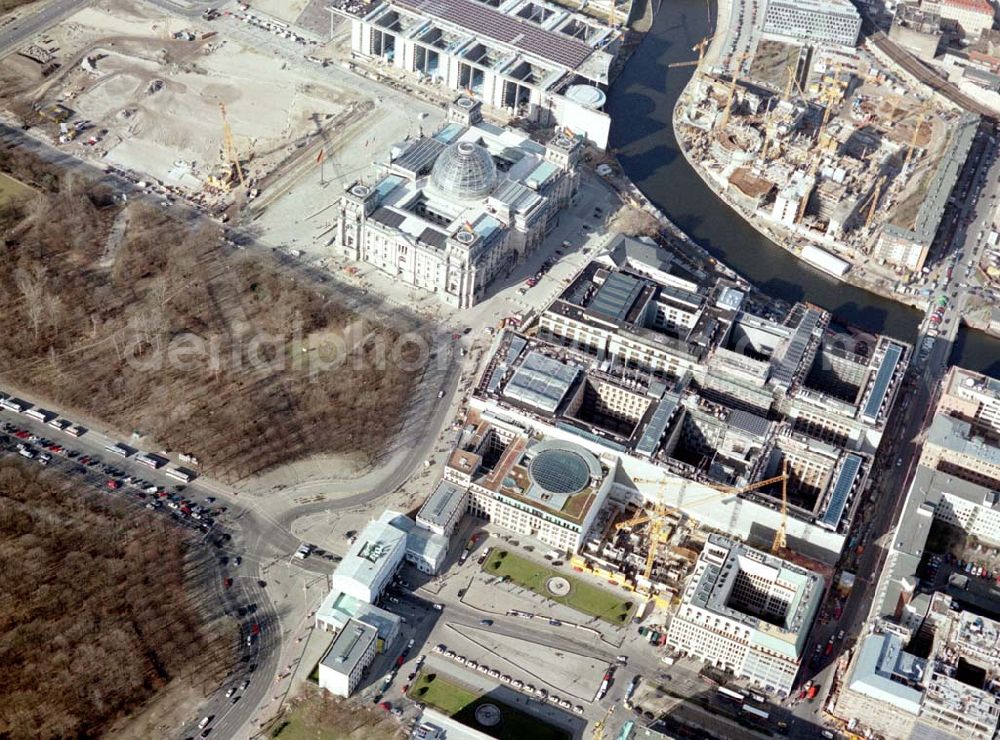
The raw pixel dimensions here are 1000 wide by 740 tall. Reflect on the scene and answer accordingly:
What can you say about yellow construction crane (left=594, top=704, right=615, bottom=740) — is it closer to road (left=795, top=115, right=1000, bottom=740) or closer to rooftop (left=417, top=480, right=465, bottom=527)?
road (left=795, top=115, right=1000, bottom=740)

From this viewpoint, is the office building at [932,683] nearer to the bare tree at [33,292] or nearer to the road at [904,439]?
the road at [904,439]

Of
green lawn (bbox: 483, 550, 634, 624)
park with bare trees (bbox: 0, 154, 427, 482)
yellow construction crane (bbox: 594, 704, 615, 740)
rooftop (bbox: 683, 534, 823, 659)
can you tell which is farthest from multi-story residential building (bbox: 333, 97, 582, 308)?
yellow construction crane (bbox: 594, 704, 615, 740)

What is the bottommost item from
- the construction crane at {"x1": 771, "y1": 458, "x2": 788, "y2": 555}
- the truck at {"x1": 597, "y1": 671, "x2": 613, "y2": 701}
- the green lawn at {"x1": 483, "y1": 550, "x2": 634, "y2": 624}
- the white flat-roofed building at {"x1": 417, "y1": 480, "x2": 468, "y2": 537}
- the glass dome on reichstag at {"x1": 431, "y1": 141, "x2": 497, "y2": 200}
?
the truck at {"x1": 597, "y1": 671, "x2": 613, "y2": 701}

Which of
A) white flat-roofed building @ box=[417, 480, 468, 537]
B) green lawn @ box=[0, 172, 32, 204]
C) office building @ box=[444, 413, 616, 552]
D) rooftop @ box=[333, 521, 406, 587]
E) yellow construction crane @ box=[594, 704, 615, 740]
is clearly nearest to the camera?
yellow construction crane @ box=[594, 704, 615, 740]

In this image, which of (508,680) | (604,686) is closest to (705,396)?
(604,686)

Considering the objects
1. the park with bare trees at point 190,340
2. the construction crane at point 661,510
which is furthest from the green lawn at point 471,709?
the park with bare trees at point 190,340

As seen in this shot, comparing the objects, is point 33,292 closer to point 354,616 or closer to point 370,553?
point 370,553
